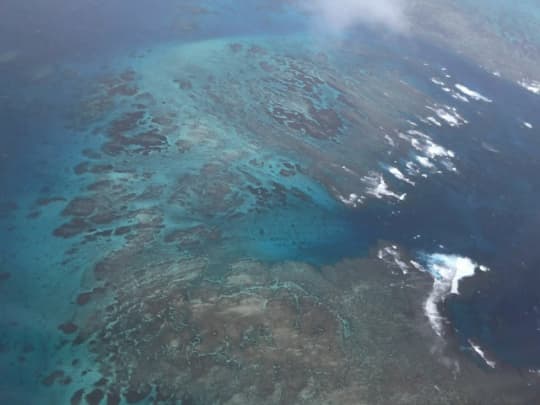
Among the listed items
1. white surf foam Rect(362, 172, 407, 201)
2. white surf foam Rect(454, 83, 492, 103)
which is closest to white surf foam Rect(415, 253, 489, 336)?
white surf foam Rect(362, 172, 407, 201)

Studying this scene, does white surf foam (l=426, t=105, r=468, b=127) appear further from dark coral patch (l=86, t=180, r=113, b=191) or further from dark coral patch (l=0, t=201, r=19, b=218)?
dark coral patch (l=0, t=201, r=19, b=218)

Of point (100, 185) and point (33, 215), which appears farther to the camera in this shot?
point (100, 185)

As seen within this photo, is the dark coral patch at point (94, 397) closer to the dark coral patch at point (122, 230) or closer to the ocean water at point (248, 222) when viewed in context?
the ocean water at point (248, 222)

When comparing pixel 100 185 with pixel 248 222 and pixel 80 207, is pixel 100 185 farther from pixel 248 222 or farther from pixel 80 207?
pixel 248 222

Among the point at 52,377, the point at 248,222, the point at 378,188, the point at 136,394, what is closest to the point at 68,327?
the point at 52,377

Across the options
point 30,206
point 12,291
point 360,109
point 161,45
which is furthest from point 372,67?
point 12,291

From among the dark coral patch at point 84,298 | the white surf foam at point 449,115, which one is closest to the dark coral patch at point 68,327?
the dark coral patch at point 84,298
